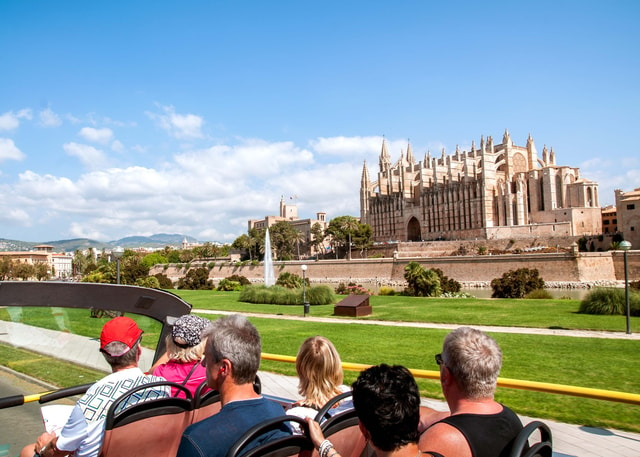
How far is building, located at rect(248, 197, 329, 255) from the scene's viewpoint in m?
105

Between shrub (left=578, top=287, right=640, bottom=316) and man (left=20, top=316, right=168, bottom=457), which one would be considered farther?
shrub (left=578, top=287, right=640, bottom=316)

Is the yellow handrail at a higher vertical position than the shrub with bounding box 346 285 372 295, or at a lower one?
higher

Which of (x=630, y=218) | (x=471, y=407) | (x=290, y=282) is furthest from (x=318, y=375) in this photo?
(x=630, y=218)

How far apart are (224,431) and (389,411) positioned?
78cm

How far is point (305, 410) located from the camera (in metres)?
2.86

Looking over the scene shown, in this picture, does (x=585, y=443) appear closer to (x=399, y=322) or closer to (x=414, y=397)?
(x=414, y=397)

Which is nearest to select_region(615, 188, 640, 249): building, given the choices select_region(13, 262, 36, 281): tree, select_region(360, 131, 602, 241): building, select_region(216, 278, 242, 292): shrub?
select_region(360, 131, 602, 241): building

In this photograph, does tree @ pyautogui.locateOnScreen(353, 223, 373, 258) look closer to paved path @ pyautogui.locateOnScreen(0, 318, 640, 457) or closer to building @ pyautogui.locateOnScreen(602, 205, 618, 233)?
building @ pyautogui.locateOnScreen(602, 205, 618, 233)

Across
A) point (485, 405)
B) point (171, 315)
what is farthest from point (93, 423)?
point (485, 405)

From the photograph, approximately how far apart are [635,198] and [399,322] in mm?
43542

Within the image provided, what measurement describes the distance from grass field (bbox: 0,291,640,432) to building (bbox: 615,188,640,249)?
33767 millimetres

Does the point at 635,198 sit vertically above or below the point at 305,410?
above

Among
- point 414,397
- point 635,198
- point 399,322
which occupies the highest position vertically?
point 635,198

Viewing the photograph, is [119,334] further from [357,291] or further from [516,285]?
[516,285]
